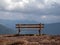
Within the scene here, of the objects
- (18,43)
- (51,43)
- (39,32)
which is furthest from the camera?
(39,32)

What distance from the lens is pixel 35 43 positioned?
22359mm

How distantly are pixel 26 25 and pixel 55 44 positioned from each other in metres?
17.4

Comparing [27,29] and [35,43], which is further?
[27,29]

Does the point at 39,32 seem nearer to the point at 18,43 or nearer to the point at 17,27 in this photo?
the point at 17,27

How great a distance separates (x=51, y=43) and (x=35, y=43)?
135 centimetres

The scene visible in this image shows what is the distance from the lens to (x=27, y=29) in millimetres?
39500

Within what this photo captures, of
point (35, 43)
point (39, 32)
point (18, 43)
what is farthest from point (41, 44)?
point (39, 32)

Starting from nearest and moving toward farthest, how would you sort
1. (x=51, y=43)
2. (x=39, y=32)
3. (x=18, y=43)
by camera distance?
(x=18, y=43)
(x=51, y=43)
(x=39, y=32)

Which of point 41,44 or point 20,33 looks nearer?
point 41,44

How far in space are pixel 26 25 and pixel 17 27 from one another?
1373 mm

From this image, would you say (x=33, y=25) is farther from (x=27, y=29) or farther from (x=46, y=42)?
(x=46, y=42)

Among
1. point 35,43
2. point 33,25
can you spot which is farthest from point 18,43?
point 33,25

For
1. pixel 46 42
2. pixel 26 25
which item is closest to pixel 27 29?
pixel 26 25

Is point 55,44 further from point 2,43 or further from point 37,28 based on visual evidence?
point 37,28
